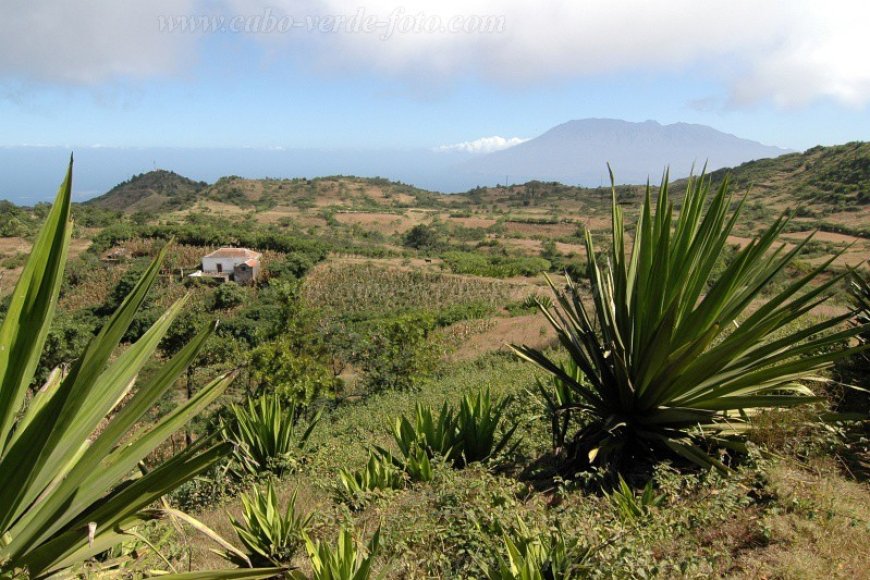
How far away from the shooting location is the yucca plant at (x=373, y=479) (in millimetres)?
4223

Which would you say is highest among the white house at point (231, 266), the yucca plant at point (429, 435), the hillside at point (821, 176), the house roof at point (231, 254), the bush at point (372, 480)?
the hillside at point (821, 176)

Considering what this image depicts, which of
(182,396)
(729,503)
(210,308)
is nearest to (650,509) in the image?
(729,503)

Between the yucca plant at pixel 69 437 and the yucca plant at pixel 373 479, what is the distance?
2.49 m

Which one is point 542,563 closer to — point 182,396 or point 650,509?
point 650,509

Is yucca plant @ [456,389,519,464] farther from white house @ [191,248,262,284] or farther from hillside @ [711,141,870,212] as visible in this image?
hillside @ [711,141,870,212]

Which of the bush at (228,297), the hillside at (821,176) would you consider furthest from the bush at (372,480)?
the hillside at (821,176)

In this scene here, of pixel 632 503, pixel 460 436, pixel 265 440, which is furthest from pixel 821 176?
pixel 632 503

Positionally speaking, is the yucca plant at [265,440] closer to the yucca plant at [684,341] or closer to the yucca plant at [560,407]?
the yucca plant at [560,407]

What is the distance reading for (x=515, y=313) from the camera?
99.5 feet

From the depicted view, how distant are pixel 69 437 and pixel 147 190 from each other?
476 feet

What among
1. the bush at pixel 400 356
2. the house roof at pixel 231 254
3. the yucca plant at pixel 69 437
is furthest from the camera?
the house roof at pixel 231 254

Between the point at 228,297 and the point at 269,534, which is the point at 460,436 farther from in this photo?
the point at 228,297

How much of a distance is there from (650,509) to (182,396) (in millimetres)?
23403

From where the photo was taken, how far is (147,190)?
129m
